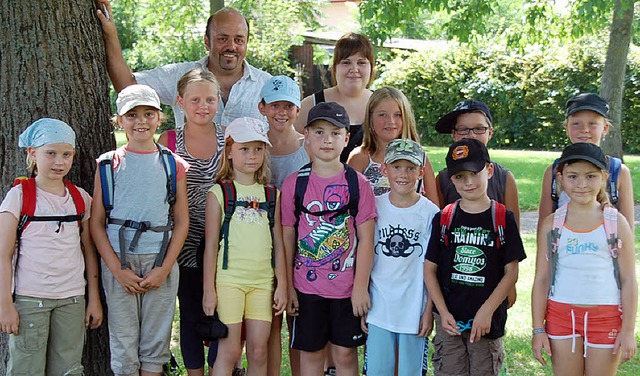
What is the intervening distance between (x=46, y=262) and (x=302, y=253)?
4.41 ft

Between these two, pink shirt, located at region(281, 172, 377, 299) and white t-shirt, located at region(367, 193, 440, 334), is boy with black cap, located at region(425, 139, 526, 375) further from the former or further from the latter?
pink shirt, located at region(281, 172, 377, 299)

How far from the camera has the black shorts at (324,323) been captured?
12.7 feet

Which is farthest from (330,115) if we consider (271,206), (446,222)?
(446,222)

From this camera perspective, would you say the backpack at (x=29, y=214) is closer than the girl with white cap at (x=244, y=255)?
Yes

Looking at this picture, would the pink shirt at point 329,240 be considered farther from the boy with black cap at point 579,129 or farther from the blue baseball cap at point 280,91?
the boy with black cap at point 579,129

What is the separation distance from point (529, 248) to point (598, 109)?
5.04 m

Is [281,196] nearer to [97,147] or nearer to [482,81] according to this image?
[97,147]

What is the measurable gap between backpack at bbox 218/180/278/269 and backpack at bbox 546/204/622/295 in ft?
4.95

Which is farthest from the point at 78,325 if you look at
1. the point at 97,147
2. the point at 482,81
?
the point at 482,81

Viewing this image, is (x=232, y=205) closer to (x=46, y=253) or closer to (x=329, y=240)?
(x=329, y=240)

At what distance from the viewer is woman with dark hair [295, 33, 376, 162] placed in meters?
4.84

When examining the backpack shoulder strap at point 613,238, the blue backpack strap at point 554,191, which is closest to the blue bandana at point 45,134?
the blue backpack strap at point 554,191

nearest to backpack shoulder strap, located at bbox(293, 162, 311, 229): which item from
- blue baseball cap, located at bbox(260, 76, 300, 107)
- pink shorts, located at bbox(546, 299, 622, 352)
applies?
blue baseball cap, located at bbox(260, 76, 300, 107)

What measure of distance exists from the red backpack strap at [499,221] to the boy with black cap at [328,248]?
656 millimetres
